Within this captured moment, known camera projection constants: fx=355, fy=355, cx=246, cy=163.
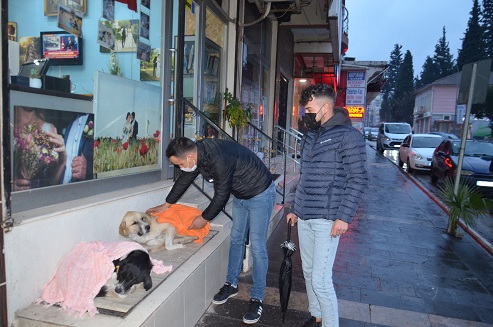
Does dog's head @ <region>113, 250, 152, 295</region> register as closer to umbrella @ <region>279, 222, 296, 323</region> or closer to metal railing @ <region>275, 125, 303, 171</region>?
umbrella @ <region>279, 222, 296, 323</region>

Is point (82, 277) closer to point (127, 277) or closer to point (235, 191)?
point (127, 277)

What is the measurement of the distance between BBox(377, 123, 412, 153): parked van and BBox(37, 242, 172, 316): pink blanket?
25719mm

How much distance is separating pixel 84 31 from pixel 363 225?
227 inches

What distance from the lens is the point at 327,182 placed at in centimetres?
272

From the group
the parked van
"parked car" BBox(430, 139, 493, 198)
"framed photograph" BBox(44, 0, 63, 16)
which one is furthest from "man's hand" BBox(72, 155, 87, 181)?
the parked van

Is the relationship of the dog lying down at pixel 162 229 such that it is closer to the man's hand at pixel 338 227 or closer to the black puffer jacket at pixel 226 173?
the black puffer jacket at pixel 226 173

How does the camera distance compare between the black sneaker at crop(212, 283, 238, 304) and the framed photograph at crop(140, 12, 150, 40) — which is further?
the framed photograph at crop(140, 12, 150, 40)

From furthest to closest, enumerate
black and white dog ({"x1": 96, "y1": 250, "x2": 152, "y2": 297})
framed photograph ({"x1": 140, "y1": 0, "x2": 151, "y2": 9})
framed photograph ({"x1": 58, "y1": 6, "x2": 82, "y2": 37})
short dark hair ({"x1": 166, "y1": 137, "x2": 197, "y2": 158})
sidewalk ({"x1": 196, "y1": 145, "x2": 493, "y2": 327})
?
framed photograph ({"x1": 140, "y1": 0, "x2": 151, "y2": 9}) → sidewalk ({"x1": 196, "y1": 145, "x2": 493, "y2": 327}) → framed photograph ({"x1": 58, "y1": 6, "x2": 82, "y2": 37}) → short dark hair ({"x1": 166, "y1": 137, "x2": 197, "y2": 158}) → black and white dog ({"x1": 96, "y1": 250, "x2": 152, "y2": 297})

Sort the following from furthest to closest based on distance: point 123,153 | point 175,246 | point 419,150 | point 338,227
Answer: point 419,150, point 123,153, point 175,246, point 338,227

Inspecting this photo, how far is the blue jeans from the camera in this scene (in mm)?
3334

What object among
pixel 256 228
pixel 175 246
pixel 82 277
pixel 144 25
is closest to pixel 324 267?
→ pixel 256 228

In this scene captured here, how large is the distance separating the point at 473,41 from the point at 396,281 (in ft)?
223

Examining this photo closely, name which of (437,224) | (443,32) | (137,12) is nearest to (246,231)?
(137,12)

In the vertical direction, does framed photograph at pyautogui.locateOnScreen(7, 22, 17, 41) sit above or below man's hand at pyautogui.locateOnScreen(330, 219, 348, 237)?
above
